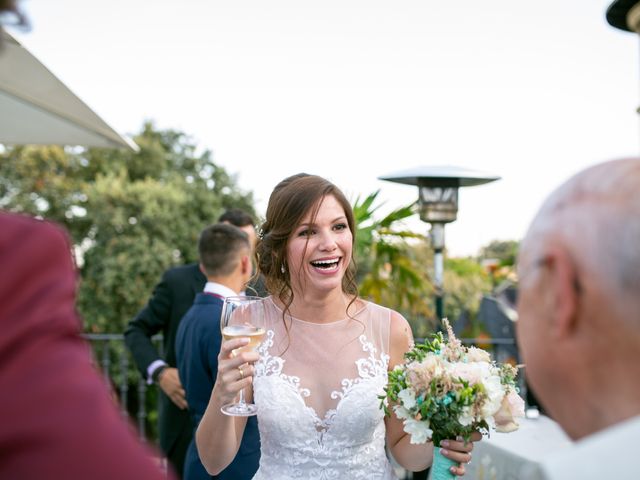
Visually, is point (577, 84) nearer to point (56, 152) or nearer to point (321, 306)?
point (321, 306)

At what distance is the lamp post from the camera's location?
644cm

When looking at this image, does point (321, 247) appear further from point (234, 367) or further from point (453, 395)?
point (453, 395)

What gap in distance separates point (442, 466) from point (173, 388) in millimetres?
2877

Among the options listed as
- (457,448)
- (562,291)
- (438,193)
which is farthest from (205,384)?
(438,193)

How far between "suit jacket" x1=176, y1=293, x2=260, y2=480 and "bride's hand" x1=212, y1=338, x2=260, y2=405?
1.44 m

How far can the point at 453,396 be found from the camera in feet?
6.72

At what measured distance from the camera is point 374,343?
298cm

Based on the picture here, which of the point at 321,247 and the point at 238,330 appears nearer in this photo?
the point at 238,330

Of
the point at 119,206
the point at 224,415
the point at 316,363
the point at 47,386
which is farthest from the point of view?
the point at 119,206

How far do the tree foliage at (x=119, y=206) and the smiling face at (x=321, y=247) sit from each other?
13.6m

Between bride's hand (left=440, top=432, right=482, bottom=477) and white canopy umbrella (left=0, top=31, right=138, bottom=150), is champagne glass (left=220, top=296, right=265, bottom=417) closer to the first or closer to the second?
bride's hand (left=440, top=432, right=482, bottom=477)

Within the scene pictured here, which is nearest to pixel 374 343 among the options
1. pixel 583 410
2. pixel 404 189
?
pixel 583 410

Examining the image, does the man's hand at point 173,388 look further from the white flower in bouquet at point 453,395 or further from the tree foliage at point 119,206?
the tree foliage at point 119,206

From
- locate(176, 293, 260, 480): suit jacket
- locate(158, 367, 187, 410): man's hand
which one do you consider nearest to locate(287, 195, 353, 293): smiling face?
locate(176, 293, 260, 480): suit jacket
